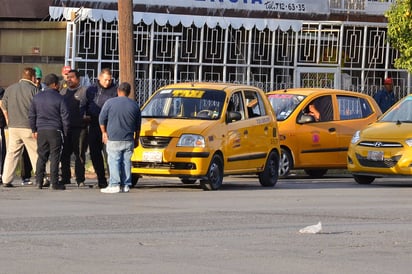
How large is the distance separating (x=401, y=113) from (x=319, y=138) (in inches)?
80.0

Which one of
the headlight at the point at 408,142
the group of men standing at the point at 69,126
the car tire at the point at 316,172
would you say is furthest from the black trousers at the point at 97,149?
the car tire at the point at 316,172

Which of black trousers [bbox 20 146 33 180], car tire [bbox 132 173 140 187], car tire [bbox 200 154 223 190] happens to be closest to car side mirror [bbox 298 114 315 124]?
car tire [bbox 200 154 223 190]

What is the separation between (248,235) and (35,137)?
6533 mm

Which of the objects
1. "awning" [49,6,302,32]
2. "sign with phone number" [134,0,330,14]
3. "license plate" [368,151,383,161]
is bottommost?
"license plate" [368,151,383,161]

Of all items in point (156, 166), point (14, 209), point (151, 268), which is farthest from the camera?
point (156, 166)

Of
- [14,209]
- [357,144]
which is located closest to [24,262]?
[14,209]

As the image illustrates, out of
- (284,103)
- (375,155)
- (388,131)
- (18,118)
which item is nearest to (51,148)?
(18,118)

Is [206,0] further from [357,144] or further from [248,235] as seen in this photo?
[248,235]

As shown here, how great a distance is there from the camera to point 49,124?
57.6 ft

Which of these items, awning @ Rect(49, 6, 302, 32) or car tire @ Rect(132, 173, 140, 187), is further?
awning @ Rect(49, 6, 302, 32)

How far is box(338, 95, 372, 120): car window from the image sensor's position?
2275cm

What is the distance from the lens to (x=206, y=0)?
28.7 metres

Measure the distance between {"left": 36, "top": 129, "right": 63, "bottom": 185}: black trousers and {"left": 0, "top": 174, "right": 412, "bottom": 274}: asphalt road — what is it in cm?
41

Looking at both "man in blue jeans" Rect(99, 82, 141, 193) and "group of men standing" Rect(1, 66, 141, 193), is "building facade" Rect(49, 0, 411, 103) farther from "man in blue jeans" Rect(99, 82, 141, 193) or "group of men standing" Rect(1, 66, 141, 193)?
"man in blue jeans" Rect(99, 82, 141, 193)
